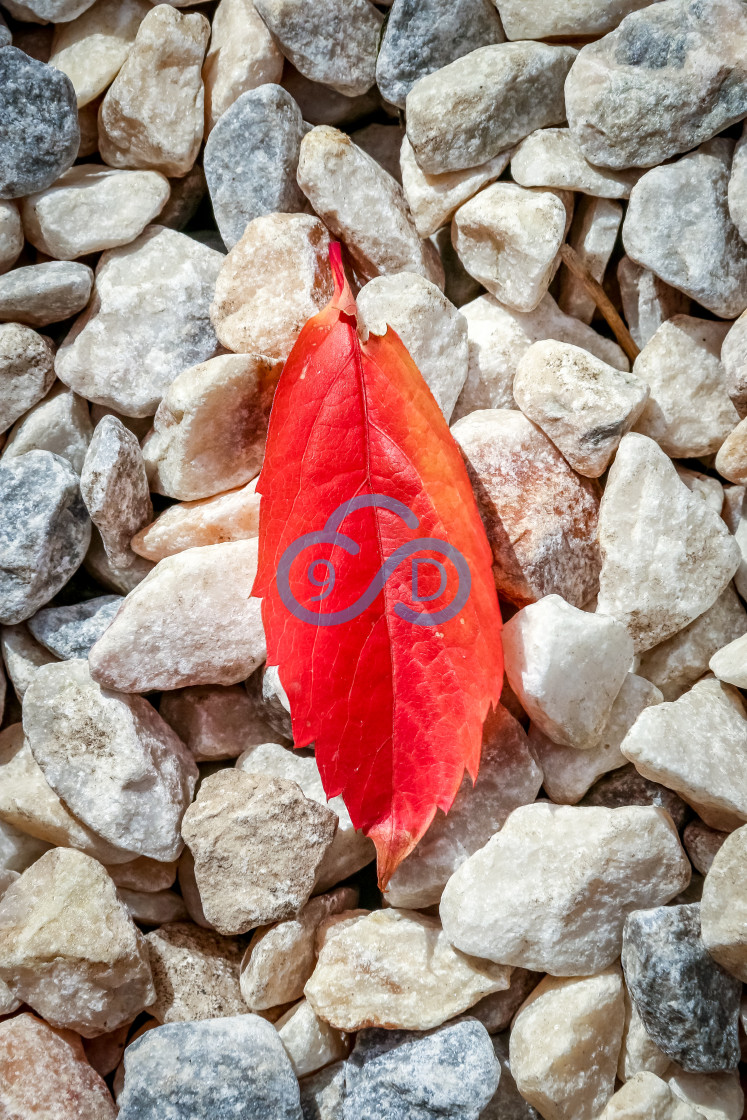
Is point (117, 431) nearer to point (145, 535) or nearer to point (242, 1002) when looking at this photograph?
point (145, 535)

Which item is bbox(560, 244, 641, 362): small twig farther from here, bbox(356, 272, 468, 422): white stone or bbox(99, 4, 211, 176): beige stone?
bbox(99, 4, 211, 176): beige stone

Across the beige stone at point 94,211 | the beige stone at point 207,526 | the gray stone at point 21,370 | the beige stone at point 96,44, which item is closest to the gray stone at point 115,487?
the beige stone at point 207,526

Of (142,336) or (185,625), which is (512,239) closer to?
(142,336)

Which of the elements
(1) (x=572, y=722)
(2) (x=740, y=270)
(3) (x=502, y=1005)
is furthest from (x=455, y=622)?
(2) (x=740, y=270)

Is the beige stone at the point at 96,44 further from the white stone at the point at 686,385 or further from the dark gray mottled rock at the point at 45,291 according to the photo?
the white stone at the point at 686,385

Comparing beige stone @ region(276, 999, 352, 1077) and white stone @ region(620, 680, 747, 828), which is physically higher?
white stone @ region(620, 680, 747, 828)

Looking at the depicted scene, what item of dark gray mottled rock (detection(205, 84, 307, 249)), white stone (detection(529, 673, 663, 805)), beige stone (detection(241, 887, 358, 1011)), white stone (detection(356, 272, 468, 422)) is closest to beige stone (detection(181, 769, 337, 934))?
beige stone (detection(241, 887, 358, 1011))

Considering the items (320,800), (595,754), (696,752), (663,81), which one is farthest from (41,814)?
(663,81)
